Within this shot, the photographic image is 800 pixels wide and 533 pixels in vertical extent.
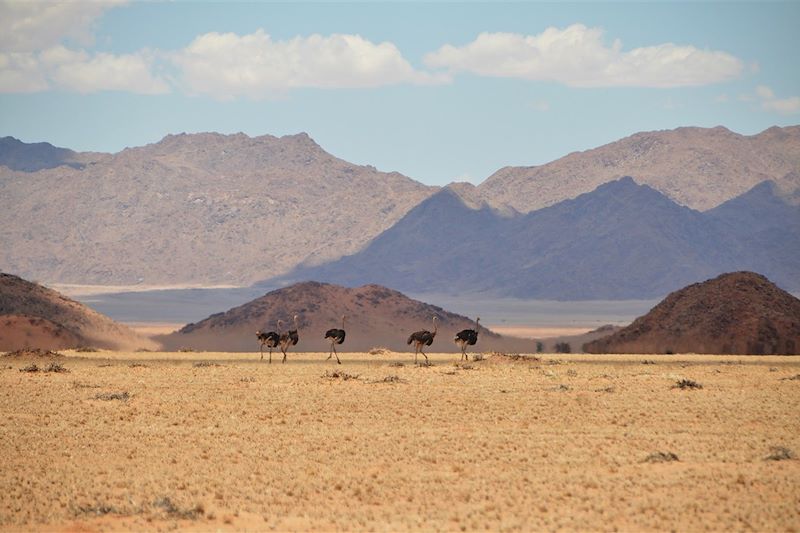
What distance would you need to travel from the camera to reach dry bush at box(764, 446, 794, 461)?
61.1 ft

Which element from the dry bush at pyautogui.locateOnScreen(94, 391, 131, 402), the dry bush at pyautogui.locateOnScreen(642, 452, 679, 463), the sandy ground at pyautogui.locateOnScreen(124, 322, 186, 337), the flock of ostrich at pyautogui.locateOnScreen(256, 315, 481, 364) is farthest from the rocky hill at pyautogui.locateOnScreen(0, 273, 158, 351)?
the dry bush at pyautogui.locateOnScreen(642, 452, 679, 463)

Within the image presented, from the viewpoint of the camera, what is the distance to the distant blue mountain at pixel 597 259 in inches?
6841

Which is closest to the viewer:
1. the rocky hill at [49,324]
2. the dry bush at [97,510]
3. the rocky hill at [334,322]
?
the dry bush at [97,510]

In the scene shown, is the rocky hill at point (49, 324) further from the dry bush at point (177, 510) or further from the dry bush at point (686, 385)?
the dry bush at point (177, 510)

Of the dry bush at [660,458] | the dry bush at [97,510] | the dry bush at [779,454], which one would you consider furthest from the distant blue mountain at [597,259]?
the dry bush at [97,510]

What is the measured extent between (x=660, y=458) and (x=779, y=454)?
2015 mm

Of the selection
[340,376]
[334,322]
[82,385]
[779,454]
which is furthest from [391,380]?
[334,322]

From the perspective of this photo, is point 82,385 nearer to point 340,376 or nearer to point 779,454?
point 340,376

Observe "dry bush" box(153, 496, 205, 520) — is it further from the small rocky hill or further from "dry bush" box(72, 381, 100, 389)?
the small rocky hill

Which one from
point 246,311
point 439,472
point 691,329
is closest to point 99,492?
point 439,472

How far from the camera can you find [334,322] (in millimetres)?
79625

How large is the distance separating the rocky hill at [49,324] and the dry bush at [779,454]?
44485 mm

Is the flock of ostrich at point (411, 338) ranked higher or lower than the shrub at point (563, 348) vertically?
lower

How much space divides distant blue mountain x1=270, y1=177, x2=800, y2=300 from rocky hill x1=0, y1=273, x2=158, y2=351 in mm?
106595
